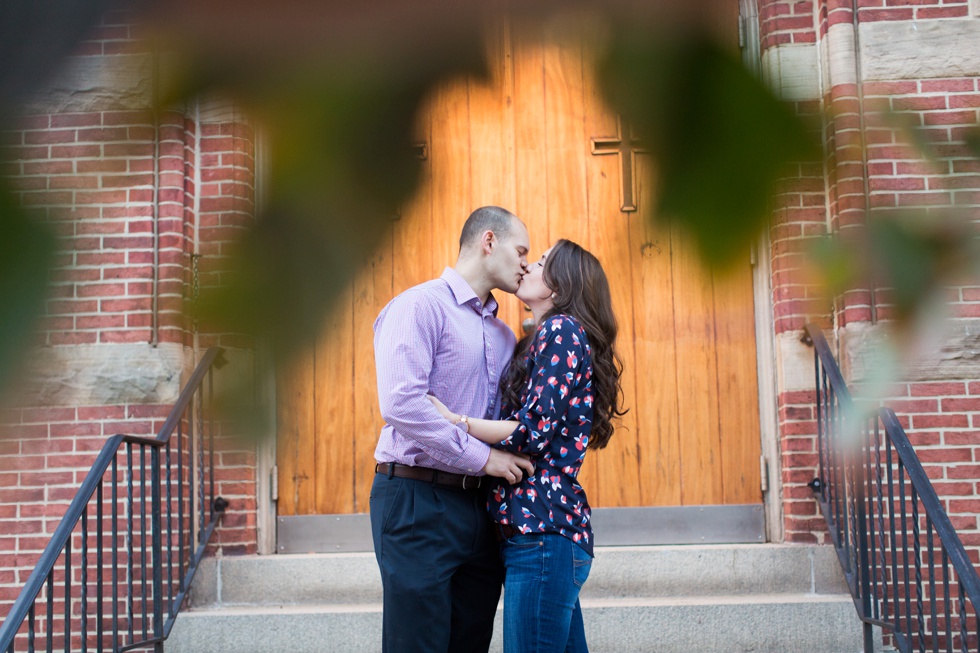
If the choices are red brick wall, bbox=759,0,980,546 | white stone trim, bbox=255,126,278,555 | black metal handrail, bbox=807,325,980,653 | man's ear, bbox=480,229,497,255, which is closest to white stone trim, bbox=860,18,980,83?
red brick wall, bbox=759,0,980,546

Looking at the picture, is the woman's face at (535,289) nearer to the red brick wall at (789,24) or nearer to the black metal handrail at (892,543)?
the black metal handrail at (892,543)

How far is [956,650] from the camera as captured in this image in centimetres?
335

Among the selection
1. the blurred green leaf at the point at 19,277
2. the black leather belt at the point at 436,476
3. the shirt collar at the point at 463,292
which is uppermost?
the shirt collar at the point at 463,292

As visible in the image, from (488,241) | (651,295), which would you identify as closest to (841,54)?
(651,295)

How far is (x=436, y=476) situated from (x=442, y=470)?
0.06 feet

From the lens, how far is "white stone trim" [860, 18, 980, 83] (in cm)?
62

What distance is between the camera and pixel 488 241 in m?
1.92

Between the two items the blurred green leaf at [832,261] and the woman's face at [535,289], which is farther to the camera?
the woman's face at [535,289]

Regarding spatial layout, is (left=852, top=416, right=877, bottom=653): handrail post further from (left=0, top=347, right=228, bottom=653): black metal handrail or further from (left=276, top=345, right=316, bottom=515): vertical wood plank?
(left=276, top=345, right=316, bottom=515): vertical wood plank

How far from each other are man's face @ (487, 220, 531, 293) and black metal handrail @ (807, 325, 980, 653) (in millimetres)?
925

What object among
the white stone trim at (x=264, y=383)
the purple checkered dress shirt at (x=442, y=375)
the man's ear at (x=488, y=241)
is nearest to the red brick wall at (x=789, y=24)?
the white stone trim at (x=264, y=383)

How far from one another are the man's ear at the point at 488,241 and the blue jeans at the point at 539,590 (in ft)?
2.15

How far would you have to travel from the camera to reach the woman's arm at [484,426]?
2441 mm

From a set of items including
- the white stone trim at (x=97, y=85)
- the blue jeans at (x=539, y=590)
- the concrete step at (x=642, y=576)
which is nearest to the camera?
the white stone trim at (x=97, y=85)
